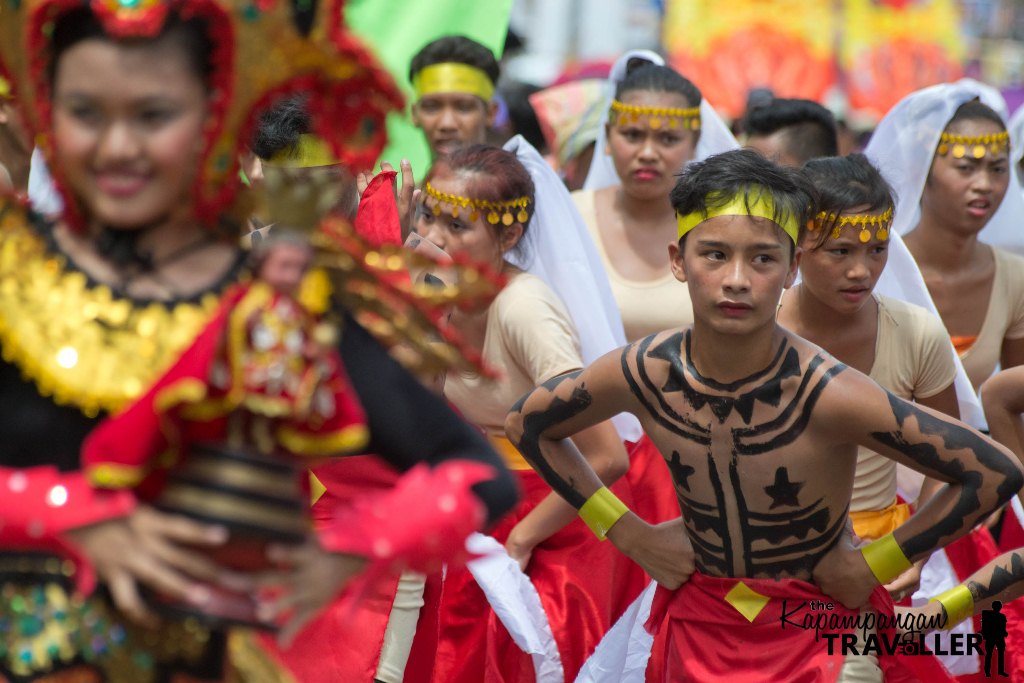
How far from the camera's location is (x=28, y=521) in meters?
2.11

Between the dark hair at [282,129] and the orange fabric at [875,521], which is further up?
the dark hair at [282,129]

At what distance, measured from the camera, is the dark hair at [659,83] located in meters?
6.89

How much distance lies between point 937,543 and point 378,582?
7.77 feet

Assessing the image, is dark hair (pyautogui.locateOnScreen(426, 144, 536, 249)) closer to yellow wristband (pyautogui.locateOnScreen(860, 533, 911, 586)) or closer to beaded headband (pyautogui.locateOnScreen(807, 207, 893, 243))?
beaded headband (pyautogui.locateOnScreen(807, 207, 893, 243))

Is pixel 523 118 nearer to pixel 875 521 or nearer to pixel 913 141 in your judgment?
pixel 913 141

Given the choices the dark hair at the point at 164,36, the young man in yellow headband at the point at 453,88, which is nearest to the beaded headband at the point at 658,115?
the young man in yellow headband at the point at 453,88

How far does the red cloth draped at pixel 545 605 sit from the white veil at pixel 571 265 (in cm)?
50

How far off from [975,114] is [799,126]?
1.10m

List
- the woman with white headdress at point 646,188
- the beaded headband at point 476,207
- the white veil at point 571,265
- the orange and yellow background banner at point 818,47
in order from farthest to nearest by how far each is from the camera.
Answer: the orange and yellow background banner at point 818,47
the woman with white headdress at point 646,188
the white veil at point 571,265
the beaded headband at point 476,207

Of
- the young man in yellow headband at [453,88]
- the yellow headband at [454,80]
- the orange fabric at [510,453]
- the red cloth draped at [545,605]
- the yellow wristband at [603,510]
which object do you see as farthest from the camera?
the yellow headband at [454,80]

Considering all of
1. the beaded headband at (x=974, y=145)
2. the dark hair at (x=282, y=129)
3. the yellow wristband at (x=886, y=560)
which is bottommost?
the yellow wristband at (x=886, y=560)

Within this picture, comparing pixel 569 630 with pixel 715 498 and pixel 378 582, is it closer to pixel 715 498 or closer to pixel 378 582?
pixel 715 498

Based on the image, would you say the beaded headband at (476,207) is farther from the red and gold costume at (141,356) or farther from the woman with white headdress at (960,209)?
the red and gold costume at (141,356)

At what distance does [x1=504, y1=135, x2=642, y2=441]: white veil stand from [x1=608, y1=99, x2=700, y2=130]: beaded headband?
0.91 meters
